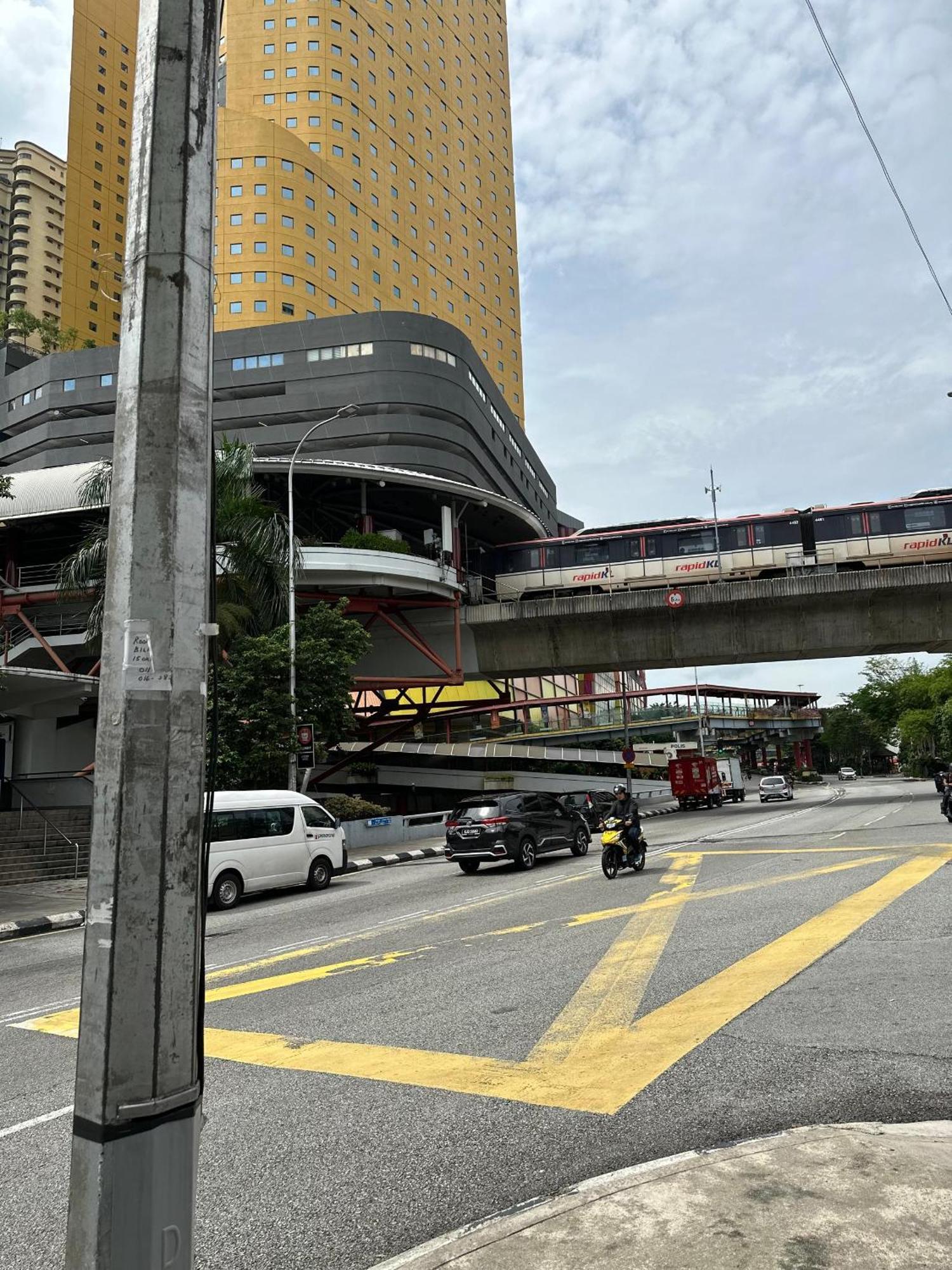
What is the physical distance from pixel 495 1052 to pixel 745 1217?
2.78m

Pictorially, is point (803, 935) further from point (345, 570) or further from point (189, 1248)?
point (345, 570)

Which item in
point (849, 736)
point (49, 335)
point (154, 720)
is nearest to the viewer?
point (154, 720)

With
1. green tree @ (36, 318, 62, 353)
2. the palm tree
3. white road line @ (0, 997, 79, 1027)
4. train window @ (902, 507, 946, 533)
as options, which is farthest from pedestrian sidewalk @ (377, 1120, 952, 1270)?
green tree @ (36, 318, 62, 353)

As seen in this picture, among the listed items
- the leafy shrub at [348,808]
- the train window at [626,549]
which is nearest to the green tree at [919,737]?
the train window at [626,549]

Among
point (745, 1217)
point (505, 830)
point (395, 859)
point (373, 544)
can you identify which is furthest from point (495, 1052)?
point (373, 544)

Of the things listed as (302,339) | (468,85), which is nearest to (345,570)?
(302,339)

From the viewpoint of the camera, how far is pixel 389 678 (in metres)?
36.7

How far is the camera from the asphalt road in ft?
13.1

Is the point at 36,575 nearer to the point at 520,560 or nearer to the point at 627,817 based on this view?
the point at 520,560

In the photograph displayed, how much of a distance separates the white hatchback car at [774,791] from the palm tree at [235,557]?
35313 mm

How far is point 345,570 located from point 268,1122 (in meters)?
30.8

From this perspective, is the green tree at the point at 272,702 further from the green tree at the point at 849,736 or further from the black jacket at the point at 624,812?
the green tree at the point at 849,736

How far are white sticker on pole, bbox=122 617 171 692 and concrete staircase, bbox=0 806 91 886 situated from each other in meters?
20.3

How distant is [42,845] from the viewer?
23641 mm
